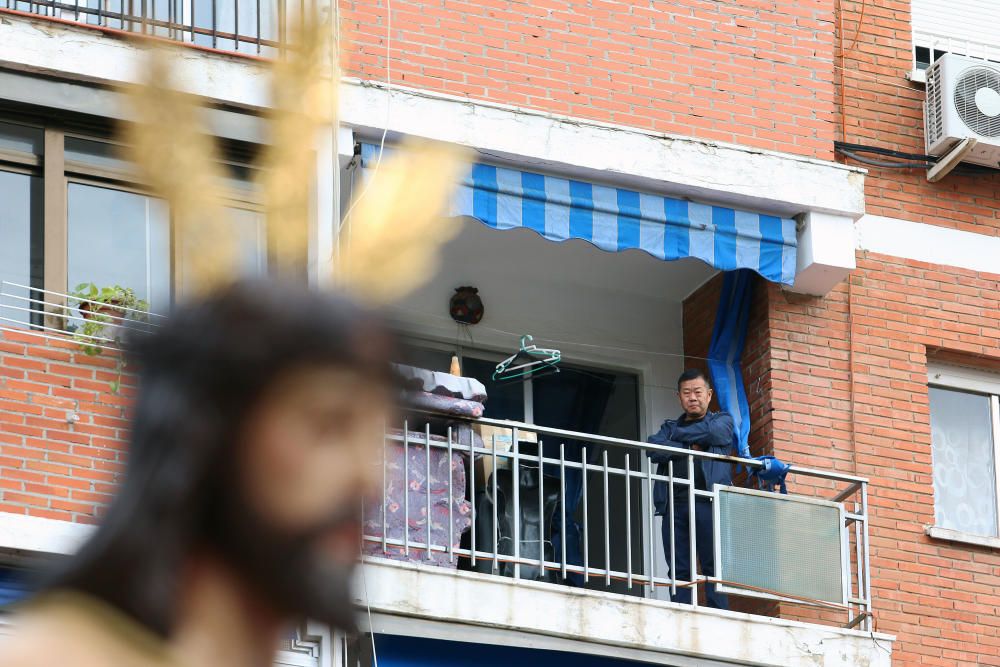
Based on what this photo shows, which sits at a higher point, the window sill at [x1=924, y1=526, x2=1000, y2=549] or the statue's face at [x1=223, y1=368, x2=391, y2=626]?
the statue's face at [x1=223, y1=368, x2=391, y2=626]

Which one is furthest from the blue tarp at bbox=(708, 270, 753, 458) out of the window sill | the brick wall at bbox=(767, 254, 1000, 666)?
the window sill

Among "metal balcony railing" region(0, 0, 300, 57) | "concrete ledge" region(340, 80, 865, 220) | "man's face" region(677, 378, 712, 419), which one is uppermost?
"metal balcony railing" region(0, 0, 300, 57)

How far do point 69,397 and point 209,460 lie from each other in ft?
29.3

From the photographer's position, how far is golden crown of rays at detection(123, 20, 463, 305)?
252 cm

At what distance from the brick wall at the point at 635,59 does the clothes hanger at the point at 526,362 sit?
1.53 meters

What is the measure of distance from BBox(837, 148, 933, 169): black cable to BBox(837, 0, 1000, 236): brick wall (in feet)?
0.09

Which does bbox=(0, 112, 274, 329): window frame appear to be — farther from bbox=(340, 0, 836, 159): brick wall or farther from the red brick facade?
the red brick facade

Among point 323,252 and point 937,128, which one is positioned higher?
point 937,128

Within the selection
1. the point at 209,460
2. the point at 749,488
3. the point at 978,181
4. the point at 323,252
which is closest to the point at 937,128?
Result: the point at 978,181

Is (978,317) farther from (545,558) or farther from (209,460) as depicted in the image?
(209,460)

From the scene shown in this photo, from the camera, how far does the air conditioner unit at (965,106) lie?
13914 millimetres

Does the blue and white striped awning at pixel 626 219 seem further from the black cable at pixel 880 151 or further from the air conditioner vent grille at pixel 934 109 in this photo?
the air conditioner vent grille at pixel 934 109

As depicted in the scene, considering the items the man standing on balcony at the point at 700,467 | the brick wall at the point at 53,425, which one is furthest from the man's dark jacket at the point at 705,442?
the brick wall at the point at 53,425

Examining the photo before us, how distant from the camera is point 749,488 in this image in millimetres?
12805
